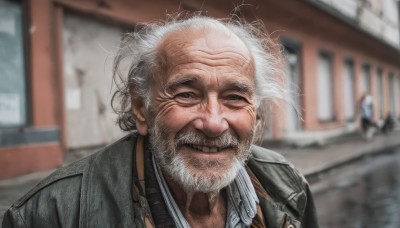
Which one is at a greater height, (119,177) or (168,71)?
(168,71)

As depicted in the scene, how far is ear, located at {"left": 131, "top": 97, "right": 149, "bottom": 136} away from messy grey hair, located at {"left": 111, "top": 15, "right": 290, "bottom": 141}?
30 millimetres

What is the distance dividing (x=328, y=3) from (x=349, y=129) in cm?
613

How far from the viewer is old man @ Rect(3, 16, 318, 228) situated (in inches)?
63.3

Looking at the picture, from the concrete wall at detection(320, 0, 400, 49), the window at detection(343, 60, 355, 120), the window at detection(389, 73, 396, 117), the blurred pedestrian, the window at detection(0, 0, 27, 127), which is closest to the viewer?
the window at detection(0, 0, 27, 127)

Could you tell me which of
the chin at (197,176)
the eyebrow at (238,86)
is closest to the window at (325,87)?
the eyebrow at (238,86)

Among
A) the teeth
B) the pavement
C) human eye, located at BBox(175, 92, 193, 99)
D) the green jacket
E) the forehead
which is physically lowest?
the pavement

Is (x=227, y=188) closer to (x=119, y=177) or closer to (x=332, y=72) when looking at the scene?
(x=119, y=177)

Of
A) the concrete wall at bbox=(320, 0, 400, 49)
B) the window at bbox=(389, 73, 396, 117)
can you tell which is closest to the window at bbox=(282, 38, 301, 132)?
the concrete wall at bbox=(320, 0, 400, 49)

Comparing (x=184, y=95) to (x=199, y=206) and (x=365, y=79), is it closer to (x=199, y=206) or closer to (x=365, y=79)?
(x=199, y=206)

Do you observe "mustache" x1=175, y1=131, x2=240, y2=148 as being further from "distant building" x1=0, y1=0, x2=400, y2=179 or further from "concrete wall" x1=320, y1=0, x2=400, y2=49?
"concrete wall" x1=320, y1=0, x2=400, y2=49

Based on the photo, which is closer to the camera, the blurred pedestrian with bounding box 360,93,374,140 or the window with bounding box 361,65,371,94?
the blurred pedestrian with bounding box 360,93,374,140

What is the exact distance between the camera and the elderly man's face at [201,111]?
1.79 meters

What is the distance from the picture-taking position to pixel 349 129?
60.5ft

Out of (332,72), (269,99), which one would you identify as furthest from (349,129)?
(269,99)
